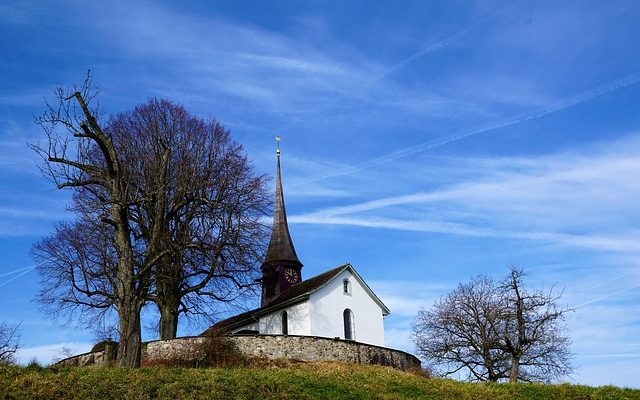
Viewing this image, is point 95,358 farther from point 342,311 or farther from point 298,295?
point 342,311

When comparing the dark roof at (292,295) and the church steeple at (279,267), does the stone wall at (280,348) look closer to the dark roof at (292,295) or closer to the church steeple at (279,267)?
the dark roof at (292,295)

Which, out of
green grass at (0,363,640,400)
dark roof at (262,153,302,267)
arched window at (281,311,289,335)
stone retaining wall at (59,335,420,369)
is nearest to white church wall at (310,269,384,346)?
arched window at (281,311,289,335)

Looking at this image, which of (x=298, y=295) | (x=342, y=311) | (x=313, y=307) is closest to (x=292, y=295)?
(x=298, y=295)

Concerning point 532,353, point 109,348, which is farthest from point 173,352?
point 532,353

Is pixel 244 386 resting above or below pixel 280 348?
below

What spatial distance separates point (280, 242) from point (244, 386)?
27028 millimetres

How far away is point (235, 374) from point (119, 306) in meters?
7.17

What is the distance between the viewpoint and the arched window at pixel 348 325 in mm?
41219

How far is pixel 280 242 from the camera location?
4728 centimetres

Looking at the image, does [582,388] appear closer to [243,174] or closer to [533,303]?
[533,303]

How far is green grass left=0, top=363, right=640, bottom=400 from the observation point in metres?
18.8

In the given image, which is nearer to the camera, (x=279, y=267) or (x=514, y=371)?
(x=514, y=371)

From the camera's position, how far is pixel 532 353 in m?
41.0

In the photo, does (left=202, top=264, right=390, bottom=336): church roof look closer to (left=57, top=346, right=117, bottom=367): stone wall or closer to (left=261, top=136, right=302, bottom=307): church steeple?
(left=261, top=136, right=302, bottom=307): church steeple
